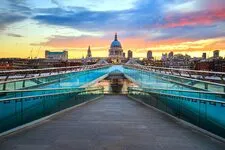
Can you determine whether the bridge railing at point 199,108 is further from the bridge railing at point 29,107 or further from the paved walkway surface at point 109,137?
the bridge railing at point 29,107

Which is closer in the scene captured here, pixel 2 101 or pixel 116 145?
pixel 116 145

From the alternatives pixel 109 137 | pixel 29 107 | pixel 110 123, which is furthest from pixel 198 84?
pixel 29 107

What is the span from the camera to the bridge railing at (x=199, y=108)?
7.13 metres

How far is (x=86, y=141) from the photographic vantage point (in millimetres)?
6398

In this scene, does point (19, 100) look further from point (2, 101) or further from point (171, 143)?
point (171, 143)

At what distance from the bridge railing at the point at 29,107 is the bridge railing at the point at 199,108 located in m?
3.55

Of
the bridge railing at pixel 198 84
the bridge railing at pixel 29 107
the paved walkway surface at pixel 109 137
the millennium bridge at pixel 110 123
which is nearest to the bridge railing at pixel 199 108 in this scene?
the millennium bridge at pixel 110 123

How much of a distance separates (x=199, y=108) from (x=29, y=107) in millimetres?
4168

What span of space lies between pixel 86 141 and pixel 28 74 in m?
6.24

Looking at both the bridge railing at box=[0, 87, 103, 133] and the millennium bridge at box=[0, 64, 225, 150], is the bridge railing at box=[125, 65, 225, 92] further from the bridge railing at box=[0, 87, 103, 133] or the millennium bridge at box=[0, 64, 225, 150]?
the bridge railing at box=[0, 87, 103, 133]

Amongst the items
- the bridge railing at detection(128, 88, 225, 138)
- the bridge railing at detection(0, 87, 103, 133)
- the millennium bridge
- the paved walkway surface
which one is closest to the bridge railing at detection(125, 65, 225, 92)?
the millennium bridge

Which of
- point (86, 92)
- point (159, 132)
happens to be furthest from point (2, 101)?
point (86, 92)

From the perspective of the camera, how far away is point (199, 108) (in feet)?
26.9

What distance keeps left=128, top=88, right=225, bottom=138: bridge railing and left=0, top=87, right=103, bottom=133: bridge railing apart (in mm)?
3549
